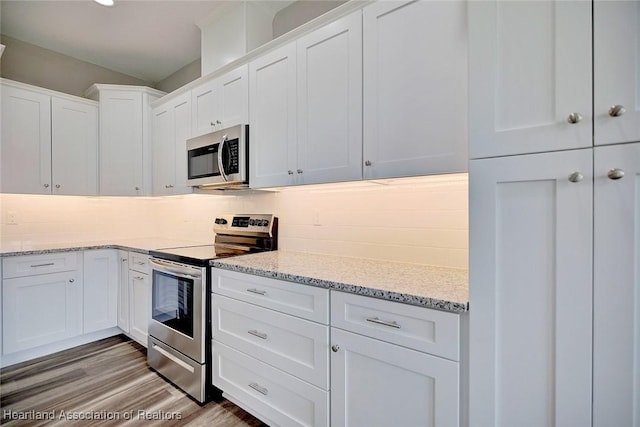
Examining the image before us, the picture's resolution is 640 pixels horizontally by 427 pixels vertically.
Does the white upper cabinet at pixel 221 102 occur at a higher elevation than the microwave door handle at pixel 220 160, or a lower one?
higher

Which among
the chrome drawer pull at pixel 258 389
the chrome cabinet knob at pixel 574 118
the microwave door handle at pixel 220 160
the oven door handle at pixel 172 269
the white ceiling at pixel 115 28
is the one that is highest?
the white ceiling at pixel 115 28

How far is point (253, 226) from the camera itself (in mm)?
2453

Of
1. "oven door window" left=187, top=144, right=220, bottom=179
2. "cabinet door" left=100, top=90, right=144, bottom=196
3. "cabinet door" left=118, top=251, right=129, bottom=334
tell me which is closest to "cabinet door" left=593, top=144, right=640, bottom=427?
"oven door window" left=187, top=144, right=220, bottom=179

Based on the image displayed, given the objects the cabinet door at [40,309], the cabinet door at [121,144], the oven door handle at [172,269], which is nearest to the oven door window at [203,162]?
the oven door handle at [172,269]

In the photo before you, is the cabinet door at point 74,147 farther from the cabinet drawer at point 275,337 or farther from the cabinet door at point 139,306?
the cabinet drawer at point 275,337

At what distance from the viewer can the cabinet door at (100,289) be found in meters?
2.73

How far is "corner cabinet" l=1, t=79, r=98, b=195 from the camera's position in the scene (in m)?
2.59

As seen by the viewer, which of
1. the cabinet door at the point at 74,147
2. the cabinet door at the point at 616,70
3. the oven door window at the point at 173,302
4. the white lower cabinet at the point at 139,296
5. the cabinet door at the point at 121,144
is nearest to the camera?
the cabinet door at the point at 616,70

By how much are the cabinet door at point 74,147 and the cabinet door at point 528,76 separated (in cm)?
344

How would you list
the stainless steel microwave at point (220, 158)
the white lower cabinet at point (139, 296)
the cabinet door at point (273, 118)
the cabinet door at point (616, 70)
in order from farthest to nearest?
the white lower cabinet at point (139, 296)
the stainless steel microwave at point (220, 158)
the cabinet door at point (273, 118)
the cabinet door at point (616, 70)

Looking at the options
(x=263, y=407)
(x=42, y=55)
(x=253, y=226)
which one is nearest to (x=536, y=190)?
(x=263, y=407)

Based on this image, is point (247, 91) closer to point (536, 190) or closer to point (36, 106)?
point (536, 190)

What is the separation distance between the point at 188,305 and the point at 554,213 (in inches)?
78.7

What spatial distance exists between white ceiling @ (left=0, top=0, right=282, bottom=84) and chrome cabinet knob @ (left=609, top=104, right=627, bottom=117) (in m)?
2.56
